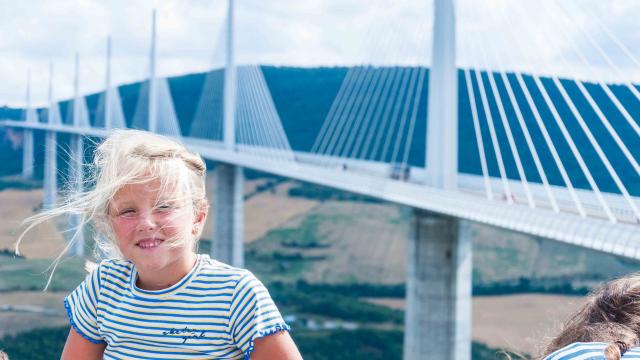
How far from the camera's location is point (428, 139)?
12.4m

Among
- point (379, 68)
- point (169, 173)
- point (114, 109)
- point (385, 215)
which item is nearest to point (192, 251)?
point (169, 173)

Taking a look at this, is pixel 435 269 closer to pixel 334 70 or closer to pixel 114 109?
pixel 114 109

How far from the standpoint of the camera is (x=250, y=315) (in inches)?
49.8

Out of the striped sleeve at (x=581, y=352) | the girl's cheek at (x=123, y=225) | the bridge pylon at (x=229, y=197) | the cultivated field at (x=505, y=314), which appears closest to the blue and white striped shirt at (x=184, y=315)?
the girl's cheek at (x=123, y=225)

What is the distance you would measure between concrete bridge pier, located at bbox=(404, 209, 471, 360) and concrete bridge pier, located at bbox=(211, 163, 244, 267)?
11675 mm

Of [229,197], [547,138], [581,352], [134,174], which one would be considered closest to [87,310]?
[134,174]

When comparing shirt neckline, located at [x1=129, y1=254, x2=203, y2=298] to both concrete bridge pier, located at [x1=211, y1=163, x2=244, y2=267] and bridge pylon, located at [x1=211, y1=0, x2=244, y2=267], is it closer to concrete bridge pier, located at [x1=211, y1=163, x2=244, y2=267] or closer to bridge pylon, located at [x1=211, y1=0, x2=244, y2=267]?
bridge pylon, located at [x1=211, y1=0, x2=244, y2=267]

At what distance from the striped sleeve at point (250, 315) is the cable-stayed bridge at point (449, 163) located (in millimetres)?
400

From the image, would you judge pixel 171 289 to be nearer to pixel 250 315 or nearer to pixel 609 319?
pixel 250 315

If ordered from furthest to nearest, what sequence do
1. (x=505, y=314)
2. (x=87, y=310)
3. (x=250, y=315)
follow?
1. (x=505, y=314)
2. (x=87, y=310)
3. (x=250, y=315)

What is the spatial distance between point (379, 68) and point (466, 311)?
25.6 feet

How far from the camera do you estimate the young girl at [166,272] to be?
1276 mm

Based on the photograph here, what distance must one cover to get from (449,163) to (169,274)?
1102cm

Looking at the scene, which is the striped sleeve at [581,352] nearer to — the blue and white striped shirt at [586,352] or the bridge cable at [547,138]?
the blue and white striped shirt at [586,352]
